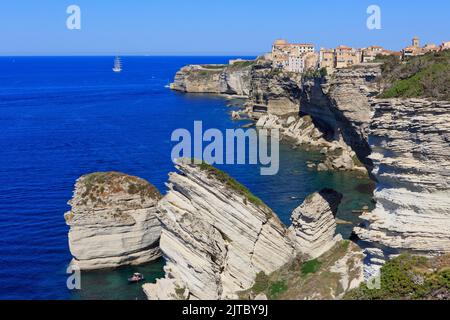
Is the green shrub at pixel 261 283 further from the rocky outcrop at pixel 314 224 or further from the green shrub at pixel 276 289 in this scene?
the rocky outcrop at pixel 314 224

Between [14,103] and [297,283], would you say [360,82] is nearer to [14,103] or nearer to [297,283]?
[297,283]

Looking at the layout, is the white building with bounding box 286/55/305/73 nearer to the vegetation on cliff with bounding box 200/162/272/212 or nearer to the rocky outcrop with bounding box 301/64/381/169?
the rocky outcrop with bounding box 301/64/381/169

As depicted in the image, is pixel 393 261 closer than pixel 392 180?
Yes

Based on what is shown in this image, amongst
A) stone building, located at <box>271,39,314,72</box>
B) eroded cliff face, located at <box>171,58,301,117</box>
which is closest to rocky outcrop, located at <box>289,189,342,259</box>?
eroded cliff face, located at <box>171,58,301,117</box>

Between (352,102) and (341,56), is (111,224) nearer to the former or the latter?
(352,102)

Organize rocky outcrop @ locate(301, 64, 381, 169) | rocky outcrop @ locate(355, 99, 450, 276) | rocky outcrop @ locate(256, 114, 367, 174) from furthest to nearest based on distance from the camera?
1. rocky outcrop @ locate(256, 114, 367, 174)
2. rocky outcrop @ locate(301, 64, 381, 169)
3. rocky outcrop @ locate(355, 99, 450, 276)

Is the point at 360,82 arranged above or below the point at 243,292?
above

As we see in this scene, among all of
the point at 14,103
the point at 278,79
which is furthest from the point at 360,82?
the point at 14,103
